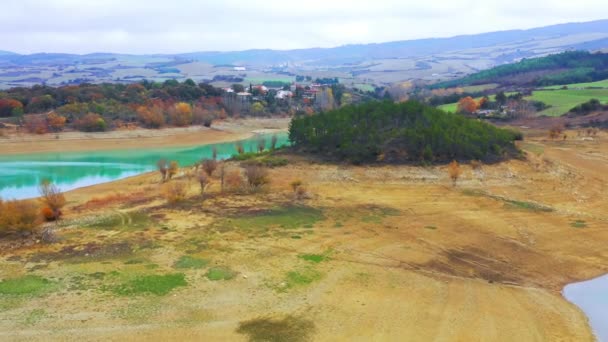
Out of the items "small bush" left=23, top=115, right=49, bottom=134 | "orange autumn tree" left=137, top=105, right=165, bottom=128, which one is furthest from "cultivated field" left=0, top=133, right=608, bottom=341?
"orange autumn tree" left=137, top=105, right=165, bottom=128

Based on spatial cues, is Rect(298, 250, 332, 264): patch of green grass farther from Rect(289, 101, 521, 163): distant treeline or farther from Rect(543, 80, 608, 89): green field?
Rect(543, 80, 608, 89): green field

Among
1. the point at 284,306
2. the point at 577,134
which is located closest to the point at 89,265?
the point at 284,306

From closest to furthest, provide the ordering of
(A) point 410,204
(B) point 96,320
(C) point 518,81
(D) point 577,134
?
(B) point 96,320
(A) point 410,204
(D) point 577,134
(C) point 518,81

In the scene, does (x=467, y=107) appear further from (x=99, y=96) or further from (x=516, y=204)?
(x=99, y=96)

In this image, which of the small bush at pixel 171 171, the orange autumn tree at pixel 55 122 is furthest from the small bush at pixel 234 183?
the orange autumn tree at pixel 55 122

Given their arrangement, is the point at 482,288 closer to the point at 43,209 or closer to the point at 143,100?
the point at 43,209

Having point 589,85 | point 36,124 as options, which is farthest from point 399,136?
point 589,85
